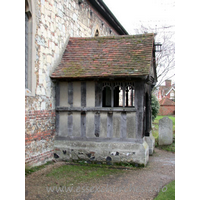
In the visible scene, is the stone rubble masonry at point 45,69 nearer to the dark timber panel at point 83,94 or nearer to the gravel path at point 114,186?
the gravel path at point 114,186

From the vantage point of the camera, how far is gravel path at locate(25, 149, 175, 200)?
5250mm

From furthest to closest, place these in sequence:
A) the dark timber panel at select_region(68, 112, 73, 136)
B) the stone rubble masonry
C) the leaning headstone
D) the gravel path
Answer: the leaning headstone → the dark timber panel at select_region(68, 112, 73, 136) → the stone rubble masonry → the gravel path

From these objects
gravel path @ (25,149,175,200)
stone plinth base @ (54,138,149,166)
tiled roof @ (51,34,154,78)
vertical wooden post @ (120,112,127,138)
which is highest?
tiled roof @ (51,34,154,78)

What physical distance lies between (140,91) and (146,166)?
2.44 metres

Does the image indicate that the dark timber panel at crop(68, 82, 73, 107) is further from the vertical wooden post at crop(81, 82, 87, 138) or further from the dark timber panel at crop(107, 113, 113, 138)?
the dark timber panel at crop(107, 113, 113, 138)

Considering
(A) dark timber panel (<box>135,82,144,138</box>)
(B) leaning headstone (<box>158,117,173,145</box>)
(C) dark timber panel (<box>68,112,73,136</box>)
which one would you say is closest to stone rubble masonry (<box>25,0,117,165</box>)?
(C) dark timber panel (<box>68,112,73,136</box>)

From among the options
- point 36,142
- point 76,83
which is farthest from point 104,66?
point 36,142

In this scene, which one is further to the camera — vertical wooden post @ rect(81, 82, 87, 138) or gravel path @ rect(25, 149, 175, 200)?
vertical wooden post @ rect(81, 82, 87, 138)

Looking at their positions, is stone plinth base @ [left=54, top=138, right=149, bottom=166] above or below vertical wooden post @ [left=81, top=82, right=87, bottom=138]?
below

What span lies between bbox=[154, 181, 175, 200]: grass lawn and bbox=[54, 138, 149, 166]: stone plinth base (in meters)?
1.77

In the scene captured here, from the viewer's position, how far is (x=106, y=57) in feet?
27.1

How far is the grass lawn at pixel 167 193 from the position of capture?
512cm

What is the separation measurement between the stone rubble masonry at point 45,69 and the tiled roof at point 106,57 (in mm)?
424

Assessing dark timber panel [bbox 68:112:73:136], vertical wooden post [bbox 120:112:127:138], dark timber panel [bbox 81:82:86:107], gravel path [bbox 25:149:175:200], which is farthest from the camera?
dark timber panel [bbox 68:112:73:136]
